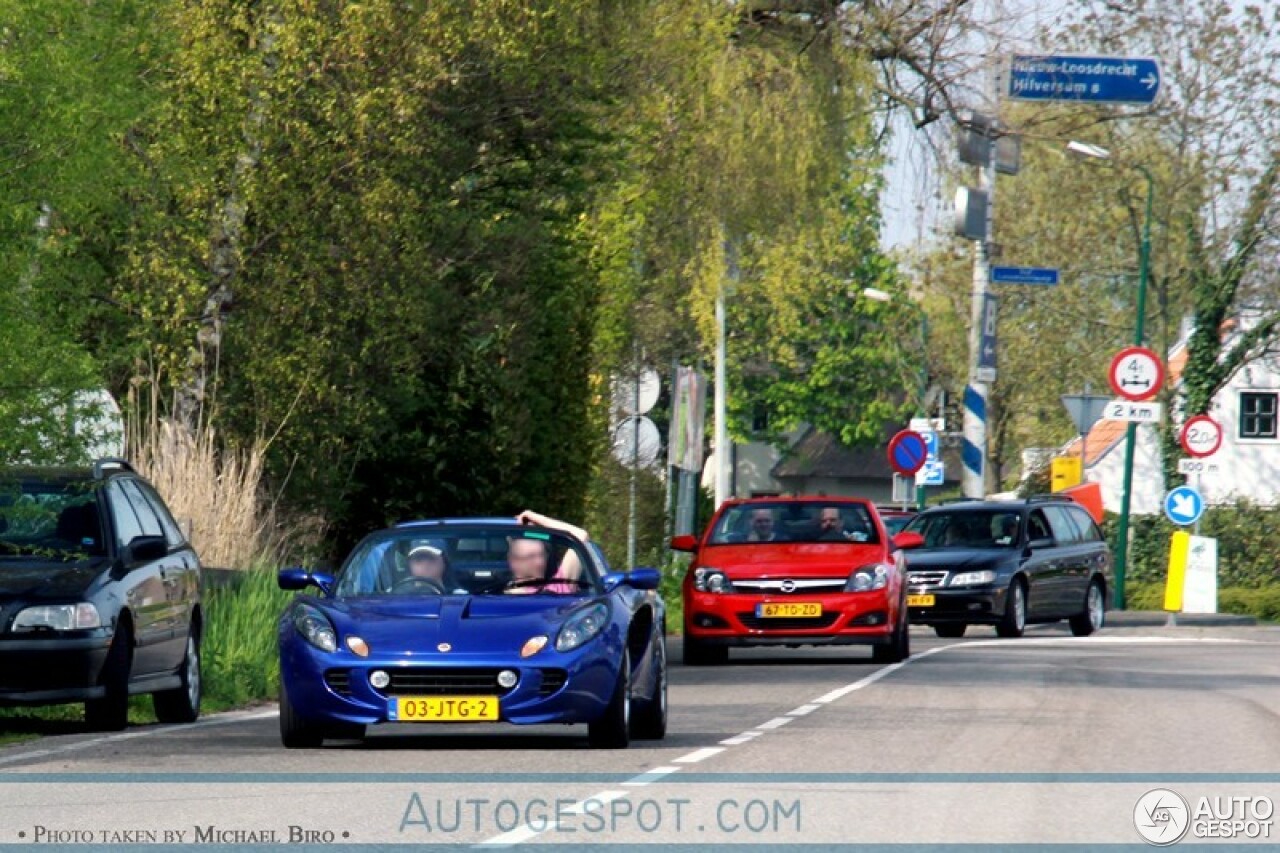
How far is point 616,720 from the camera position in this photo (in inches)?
599

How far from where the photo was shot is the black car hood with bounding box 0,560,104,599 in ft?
53.1

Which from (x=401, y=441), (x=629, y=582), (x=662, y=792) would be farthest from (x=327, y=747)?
(x=401, y=441)

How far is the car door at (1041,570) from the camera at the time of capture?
3519 cm

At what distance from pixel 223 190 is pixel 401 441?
17.4 ft

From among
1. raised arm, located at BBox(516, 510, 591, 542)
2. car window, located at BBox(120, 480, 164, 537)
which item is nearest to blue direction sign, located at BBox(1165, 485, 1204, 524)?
car window, located at BBox(120, 480, 164, 537)

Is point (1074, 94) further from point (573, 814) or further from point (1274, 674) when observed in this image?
point (573, 814)

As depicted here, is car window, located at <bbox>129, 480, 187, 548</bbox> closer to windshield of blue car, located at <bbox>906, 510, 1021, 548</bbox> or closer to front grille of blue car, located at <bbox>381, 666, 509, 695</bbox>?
front grille of blue car, located at <bbox>381, 666, 509, 695</bbox>

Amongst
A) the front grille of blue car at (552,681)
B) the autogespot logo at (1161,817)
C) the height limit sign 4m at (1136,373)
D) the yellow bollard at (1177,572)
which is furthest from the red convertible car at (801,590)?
the yellow bollard at (1177,572)

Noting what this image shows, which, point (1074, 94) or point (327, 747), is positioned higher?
point (1074, 94)

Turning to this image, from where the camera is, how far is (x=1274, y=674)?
2605 cm

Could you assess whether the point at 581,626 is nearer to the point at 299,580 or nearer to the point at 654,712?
the point at 654,712

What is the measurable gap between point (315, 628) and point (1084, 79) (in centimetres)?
1848

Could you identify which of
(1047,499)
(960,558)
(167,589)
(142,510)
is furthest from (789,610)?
Result: (1047,499)

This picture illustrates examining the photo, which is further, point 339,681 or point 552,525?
point 552,525
